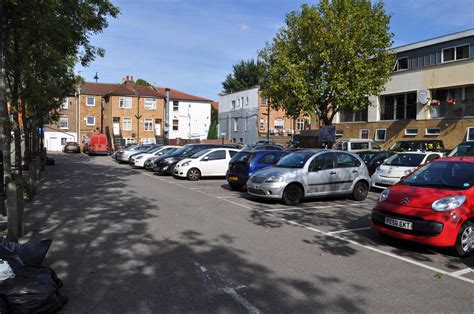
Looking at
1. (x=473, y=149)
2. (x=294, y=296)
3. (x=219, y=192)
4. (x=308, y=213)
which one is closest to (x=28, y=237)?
(x=294, y=296)

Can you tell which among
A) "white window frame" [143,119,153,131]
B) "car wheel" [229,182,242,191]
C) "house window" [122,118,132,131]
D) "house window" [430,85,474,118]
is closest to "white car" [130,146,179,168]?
"car wheel" [229,182,242,191]

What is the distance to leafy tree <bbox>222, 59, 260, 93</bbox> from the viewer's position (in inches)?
2665

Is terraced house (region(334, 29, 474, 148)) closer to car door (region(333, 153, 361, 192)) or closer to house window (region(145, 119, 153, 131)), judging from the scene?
car door (region(333, 153, 361, 192))

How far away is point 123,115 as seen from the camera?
177 feet

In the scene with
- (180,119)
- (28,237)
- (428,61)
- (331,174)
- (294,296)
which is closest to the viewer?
(294,296)

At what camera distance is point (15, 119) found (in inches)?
605

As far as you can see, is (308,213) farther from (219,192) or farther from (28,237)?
(28,237)

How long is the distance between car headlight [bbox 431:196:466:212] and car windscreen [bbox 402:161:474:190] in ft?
1.22

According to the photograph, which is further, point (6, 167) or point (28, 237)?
point (6, 167)

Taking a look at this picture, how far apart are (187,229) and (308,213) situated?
350 centimetres

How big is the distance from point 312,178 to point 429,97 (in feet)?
68.8

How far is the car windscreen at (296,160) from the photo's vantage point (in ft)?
37.9

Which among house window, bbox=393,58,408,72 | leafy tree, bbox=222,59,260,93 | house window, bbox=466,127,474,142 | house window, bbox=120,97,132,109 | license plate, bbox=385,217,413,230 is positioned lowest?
license plate, bbox=385,217,413,230

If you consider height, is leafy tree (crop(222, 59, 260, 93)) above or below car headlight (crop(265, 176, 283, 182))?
above
